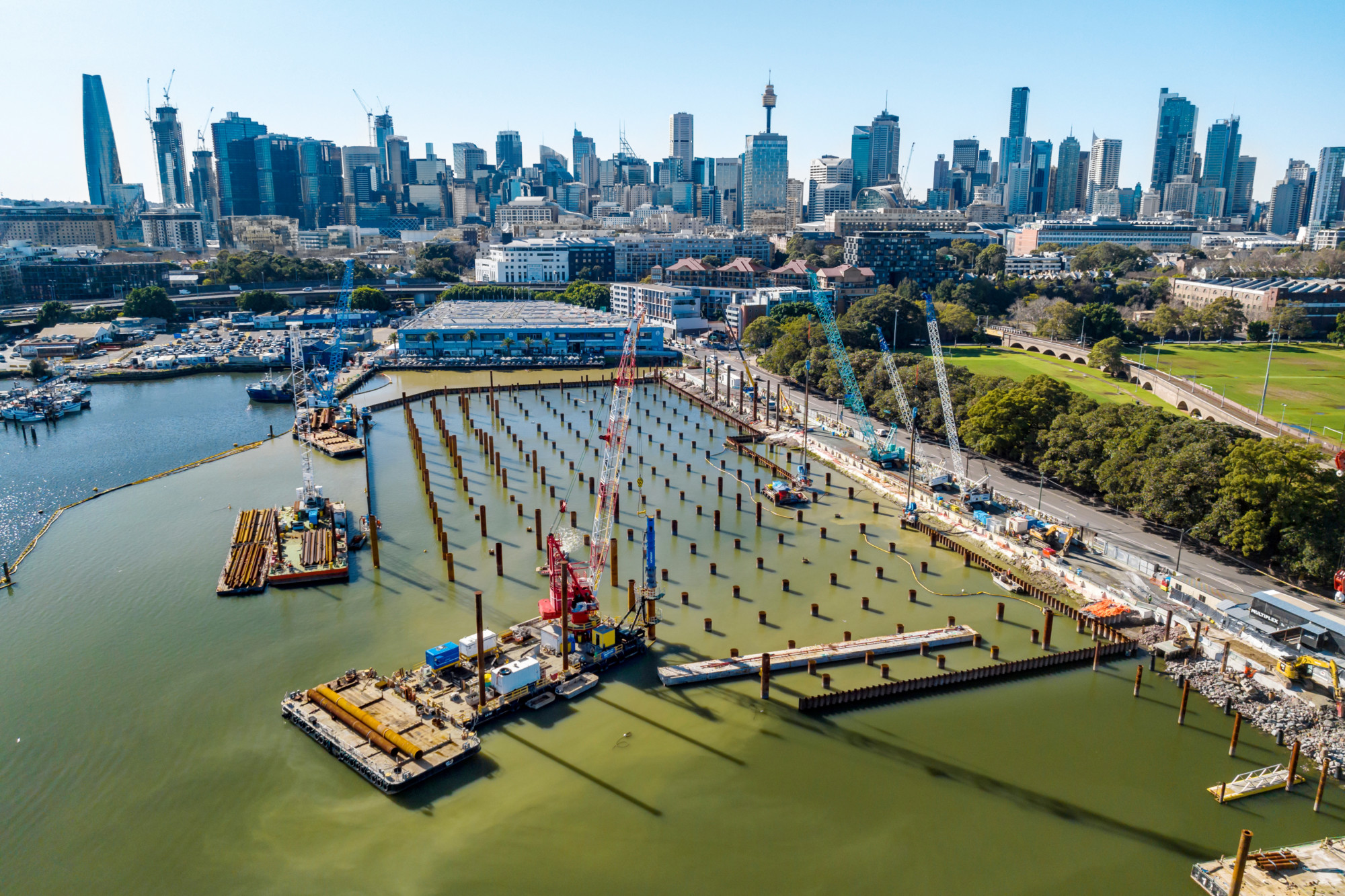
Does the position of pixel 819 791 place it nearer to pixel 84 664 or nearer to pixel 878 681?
pixel 878 681

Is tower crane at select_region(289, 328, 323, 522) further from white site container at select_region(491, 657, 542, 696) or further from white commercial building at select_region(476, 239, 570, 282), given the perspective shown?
white commercial building at select_region(476, 239, 570, 282)

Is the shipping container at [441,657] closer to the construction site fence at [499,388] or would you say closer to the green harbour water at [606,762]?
the green harbour water at [606,762]

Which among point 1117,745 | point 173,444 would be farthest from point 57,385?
point 1117,745

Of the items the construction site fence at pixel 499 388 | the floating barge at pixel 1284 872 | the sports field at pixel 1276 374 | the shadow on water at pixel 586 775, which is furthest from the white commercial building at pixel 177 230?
the floating barge at pixel 1284 872

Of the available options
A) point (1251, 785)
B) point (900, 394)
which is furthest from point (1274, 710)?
point (900, 394)

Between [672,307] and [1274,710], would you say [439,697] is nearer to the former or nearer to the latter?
[1274,710]
